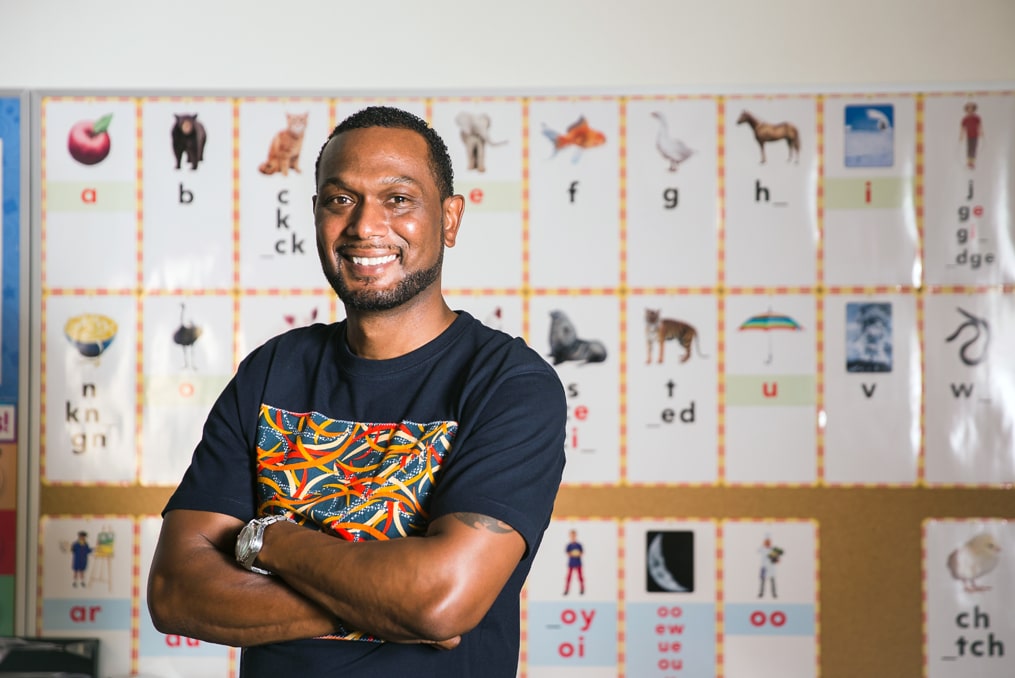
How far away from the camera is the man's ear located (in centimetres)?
129

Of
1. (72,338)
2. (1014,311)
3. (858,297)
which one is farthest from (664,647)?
(72,338)

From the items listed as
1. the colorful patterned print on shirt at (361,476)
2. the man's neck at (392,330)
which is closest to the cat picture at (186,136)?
the man's neck at (392,330)

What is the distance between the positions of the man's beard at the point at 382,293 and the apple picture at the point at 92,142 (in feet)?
3.87

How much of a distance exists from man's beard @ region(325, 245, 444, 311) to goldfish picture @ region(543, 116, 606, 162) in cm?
97

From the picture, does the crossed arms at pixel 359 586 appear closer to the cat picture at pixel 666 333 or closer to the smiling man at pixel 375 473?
the smiling man at pixel 375 473

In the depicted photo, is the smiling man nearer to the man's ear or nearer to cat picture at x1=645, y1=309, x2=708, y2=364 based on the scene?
the man's ear

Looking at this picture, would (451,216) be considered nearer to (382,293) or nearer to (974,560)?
(382,293)

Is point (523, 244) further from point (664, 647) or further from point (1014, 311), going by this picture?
point (1014, 311)

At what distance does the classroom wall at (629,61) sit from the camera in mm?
→ 2064

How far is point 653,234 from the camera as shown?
2.10 m

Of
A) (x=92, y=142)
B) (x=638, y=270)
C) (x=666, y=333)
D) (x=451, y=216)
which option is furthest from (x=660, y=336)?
(x=92, y=142)

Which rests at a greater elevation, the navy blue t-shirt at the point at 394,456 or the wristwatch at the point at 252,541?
the navy blue t-shirt at the point at 394,456

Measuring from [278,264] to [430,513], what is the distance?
3.76 ft

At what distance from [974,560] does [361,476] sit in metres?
1.50
